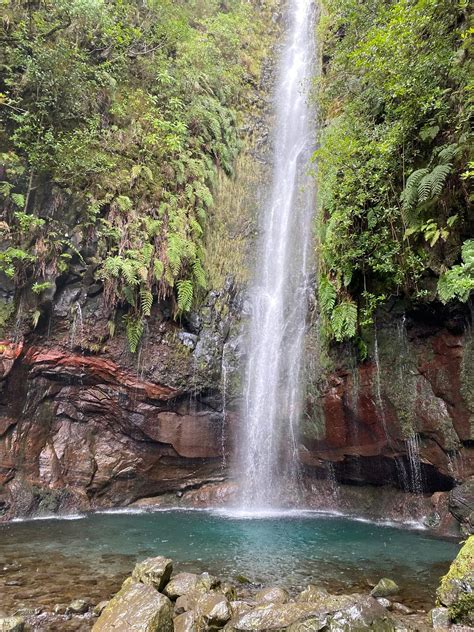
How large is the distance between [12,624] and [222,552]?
13.3 feet

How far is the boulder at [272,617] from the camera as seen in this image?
4504 millimetres

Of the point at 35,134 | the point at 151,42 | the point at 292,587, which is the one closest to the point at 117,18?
the point at 151,42

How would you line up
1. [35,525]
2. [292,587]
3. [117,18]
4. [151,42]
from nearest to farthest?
[292,587] → [35,525] → [117,18] → [151,42]

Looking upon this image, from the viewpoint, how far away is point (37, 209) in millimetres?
12055

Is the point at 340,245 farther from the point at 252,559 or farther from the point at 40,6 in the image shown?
the point at 40,6

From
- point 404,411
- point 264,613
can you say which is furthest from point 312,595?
point 404,411

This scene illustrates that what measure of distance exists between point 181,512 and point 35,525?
396 cm

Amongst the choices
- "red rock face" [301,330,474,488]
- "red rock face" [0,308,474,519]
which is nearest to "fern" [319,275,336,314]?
"red rock face" [0,308,474,519]

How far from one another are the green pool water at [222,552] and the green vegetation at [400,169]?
4.58m

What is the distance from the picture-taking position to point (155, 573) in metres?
5.60

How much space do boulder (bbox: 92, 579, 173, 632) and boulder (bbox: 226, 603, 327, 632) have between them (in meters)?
0.75

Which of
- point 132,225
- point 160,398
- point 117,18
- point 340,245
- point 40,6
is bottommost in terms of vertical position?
point 160,398

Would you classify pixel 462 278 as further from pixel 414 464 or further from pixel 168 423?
pixel 168 423

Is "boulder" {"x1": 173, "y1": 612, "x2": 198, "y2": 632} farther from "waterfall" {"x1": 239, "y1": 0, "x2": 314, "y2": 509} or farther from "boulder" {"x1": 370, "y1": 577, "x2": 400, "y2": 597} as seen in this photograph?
"waterfall" {"x1": 239, "y1": 0, "x2": 314, "y2": 509}
